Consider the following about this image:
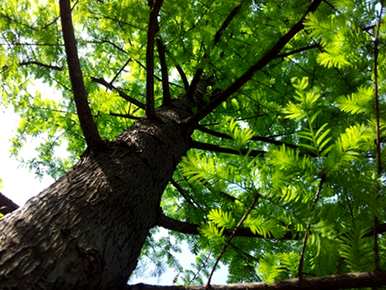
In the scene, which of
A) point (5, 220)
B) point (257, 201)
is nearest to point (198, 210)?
point (5, 220)

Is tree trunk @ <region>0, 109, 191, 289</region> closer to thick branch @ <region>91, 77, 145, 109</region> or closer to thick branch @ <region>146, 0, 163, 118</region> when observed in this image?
thick branch @ <region>146, 0, 163, 118</region>

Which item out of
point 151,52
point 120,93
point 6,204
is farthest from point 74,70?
point 120,93

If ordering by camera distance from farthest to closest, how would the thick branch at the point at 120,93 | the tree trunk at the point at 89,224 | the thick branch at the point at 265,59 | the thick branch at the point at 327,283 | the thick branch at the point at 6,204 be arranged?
the thick branch at the point at 120,93, the thick branch at the point at 6,204, the thick branch at the point at 265,59, the tree trunk at the point at 89,224, the thick branch at the point at 327,283

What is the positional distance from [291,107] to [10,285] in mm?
952

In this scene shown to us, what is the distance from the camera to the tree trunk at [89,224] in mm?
1256

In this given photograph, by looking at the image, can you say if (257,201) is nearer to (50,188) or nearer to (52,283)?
(52,283)

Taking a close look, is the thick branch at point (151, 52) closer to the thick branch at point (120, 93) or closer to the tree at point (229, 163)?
the tree at point (229, 163)

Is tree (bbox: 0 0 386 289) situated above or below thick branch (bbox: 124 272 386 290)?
above

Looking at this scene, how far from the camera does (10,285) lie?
1163mm

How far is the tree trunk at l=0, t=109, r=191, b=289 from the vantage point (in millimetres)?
1256

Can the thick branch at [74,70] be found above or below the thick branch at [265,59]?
below

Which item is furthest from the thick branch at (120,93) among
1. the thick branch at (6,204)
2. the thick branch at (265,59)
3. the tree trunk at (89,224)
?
the thick branch at (6,204)

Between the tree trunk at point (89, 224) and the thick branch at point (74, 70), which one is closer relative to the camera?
the tree trunk at point (89, 224)

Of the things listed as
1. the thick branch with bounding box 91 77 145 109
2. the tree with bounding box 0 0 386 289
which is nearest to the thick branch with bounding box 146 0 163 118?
the tree with bounding box 0 0 386 289
